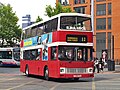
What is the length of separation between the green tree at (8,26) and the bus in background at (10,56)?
1315cm

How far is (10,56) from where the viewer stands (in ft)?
166

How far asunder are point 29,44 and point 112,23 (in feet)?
173

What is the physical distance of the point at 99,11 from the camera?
267ft

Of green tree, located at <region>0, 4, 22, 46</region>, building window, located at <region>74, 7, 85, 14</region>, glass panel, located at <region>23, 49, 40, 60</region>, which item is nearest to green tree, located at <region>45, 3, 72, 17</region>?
green tree, located at <region>0, 4, 22, 46</region>

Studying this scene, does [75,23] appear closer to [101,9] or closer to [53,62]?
[53,62]

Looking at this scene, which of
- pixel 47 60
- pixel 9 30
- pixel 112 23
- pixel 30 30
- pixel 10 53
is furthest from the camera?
pixel 112 23

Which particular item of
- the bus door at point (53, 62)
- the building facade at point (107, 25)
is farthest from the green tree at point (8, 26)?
the bus door at point (53, 62)

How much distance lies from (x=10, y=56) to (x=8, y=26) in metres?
15.2

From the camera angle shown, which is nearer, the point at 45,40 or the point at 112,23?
the point at 45,40

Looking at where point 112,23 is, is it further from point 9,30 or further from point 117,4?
point 9,30

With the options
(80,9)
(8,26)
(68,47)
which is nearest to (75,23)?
Result: (68,47)

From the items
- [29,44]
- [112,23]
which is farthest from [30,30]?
[112,23]

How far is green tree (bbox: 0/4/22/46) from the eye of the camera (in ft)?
211

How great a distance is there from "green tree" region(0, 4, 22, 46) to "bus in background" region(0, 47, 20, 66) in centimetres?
1315
